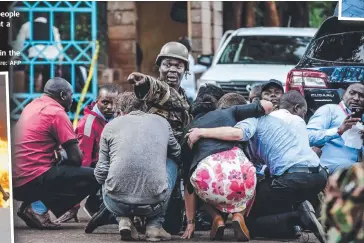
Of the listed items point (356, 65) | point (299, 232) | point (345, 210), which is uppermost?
point (356, 65)

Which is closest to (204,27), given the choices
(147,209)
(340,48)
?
(340,48)

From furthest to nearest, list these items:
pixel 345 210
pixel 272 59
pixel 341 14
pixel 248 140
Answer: pixel 272 59
pixel 341 14
pixel 248 140
pixel 345 210

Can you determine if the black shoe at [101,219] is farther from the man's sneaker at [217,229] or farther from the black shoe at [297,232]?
the black shoe at [297,232]

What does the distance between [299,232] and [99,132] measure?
2087 mm

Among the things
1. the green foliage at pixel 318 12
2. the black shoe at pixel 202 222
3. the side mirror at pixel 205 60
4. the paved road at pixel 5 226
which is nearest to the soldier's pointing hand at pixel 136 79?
the black shoe at pixel 202 222

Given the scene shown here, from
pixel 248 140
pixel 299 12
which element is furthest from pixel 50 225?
pixel 299 12

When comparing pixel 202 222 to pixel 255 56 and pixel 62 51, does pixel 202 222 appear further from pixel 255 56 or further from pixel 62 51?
pixel 62 51

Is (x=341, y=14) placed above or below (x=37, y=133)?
above

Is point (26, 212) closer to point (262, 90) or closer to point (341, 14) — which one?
point (262, 90)

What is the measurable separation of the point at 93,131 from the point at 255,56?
17.6 ft

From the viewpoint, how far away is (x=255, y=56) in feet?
50.1

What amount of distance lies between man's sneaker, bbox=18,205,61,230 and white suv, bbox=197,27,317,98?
15.1 feet

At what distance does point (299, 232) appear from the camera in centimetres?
921

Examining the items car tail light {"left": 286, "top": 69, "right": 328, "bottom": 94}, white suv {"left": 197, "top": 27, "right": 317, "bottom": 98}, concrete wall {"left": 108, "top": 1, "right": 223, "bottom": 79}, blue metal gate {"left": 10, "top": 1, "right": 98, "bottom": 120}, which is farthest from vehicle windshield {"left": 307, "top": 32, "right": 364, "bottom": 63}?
concrete wall {"left": 108, "top": 1, "right": 223, "bottom": 79}
